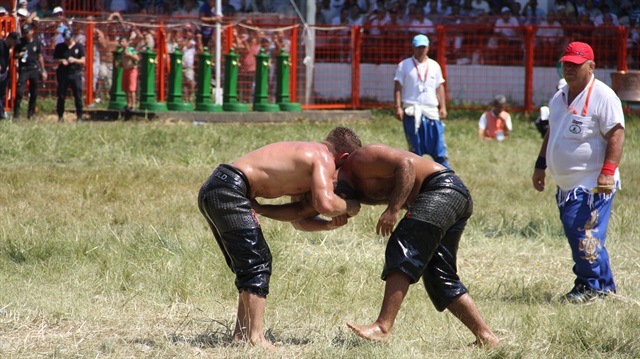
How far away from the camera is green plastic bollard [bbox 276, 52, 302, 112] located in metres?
18.6

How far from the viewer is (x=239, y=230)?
519 centimetres

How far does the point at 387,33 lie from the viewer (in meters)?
20.7

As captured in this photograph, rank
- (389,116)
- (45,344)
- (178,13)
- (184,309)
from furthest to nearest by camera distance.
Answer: (178,13) → (389,116) → (184,309) → (45,344)

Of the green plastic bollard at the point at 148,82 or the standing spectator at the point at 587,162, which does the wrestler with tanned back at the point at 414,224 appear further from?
the green plastic bollard at the point at 148,82

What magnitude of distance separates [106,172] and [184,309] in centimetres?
539

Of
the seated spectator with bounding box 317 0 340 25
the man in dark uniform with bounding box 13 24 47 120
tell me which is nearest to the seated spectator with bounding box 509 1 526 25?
the seated spectator with bounding box 317 0 340 25

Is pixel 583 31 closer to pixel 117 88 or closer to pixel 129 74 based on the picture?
pixel 129 74

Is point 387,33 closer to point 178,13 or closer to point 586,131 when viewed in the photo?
point 178,13

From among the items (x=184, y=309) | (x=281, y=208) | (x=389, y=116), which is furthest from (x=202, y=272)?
(x=389, y=116)

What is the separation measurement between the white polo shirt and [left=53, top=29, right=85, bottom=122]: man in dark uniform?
11786 mm

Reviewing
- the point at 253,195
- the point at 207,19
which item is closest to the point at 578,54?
the point at 253,195

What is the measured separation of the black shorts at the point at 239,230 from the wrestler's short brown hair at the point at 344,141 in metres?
0.56

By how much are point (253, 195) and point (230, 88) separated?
12802mm

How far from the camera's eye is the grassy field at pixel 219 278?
5375mm
